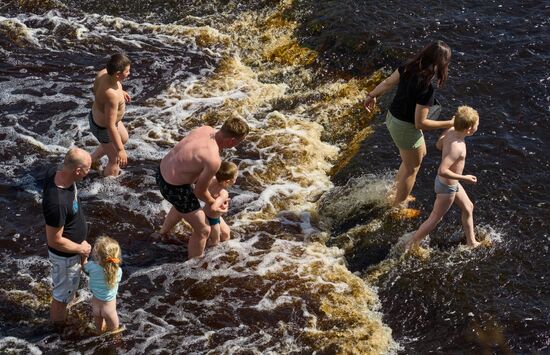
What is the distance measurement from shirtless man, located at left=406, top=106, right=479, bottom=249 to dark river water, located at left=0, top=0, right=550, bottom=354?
342 mm

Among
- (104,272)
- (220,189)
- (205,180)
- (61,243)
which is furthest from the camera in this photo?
(220,189)

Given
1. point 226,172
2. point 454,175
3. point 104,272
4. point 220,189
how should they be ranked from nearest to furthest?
point 104,272
point 454,175
point 226,172
point 220,189

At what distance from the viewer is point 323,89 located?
1259 cm

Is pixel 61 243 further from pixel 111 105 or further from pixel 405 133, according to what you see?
pixel 405 133

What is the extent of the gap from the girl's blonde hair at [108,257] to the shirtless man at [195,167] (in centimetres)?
119

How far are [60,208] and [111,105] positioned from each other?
2634mm

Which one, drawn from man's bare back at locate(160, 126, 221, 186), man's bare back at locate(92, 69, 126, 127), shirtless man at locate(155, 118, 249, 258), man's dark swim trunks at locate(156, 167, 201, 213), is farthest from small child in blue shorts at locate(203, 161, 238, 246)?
man's bare back at locate(92, 69, 126, 127)

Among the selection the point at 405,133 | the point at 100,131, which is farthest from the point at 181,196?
the point at 405,133

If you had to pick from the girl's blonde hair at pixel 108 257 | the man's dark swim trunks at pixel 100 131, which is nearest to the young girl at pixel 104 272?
the girl's blonde hair at pixel 108 257

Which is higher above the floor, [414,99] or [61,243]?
[414,99]

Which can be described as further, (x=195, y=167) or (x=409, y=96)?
(x=409, y=96)

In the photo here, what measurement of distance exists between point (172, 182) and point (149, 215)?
1.98m

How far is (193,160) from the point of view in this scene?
752 centimetres

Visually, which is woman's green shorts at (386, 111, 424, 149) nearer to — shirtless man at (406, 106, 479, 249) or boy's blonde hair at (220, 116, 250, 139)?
shirtless man at (406, 106, 479, 249)
